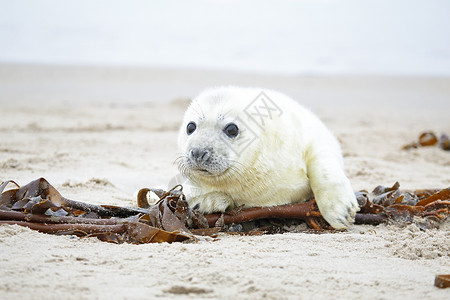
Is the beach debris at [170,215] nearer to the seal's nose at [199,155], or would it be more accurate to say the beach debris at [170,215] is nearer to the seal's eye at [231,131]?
the seal's nose at [199,155]

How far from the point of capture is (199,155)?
3.16 m

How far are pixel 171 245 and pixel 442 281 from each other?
4.18 ft

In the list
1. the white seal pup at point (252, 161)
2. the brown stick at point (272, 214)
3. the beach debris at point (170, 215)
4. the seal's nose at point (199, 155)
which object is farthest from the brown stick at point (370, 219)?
the seal's nose at point (199, 155)

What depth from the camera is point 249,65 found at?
23672 mm

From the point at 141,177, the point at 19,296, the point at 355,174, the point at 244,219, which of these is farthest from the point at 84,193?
the point at 355,174

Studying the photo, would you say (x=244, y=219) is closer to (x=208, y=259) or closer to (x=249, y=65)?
(x=208, y=259)

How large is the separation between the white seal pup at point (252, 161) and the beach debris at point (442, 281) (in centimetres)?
111

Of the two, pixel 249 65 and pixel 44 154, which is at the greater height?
pixel 249 65

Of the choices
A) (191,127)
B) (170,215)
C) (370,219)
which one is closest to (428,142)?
(370,219)

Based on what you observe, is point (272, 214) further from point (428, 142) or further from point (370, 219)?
point (428, 142)

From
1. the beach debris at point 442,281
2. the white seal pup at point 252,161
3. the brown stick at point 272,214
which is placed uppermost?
→ the white seal pup at point 252,161

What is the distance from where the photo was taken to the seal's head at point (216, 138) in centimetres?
321

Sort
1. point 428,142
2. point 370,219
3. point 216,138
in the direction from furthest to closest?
1. point 428,142
2. point 370,219
3. point 216,138

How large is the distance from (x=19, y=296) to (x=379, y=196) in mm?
2532
